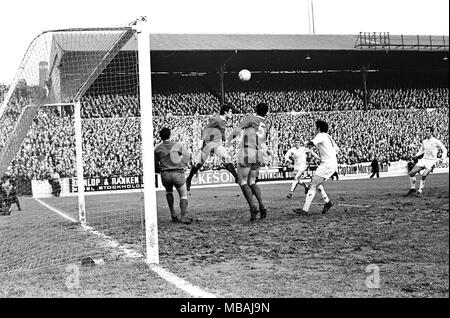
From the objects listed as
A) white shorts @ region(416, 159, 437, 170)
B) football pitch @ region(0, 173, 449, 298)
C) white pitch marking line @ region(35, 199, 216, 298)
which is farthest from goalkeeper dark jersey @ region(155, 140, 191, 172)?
white shorts @ region(416, 159, 437, 170)

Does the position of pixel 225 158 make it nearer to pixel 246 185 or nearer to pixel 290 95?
pixel 246 185

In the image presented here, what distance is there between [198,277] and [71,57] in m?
5.52

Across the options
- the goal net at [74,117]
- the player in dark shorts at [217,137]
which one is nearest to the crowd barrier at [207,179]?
the goal net at [74,117]

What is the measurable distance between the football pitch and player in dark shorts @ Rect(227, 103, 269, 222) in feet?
1.74

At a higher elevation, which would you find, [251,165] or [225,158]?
[225,158]

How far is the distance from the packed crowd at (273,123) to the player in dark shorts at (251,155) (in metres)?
12.9

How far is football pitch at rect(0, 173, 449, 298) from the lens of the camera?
4992 millimetres

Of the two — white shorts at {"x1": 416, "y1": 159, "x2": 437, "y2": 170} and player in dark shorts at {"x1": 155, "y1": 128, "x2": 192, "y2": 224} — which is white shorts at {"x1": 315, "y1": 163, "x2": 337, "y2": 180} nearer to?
player in dark shorts at {"x1": 155, "y1": 128, "x2": 192, "y2": 224}

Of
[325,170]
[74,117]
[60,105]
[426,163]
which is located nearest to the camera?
[325,170]

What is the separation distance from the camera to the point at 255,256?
6668mm

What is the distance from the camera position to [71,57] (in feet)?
31.4

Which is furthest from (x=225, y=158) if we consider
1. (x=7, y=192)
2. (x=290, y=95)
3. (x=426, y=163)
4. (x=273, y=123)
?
(x=290, y=95)

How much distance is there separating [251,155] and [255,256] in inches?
146
